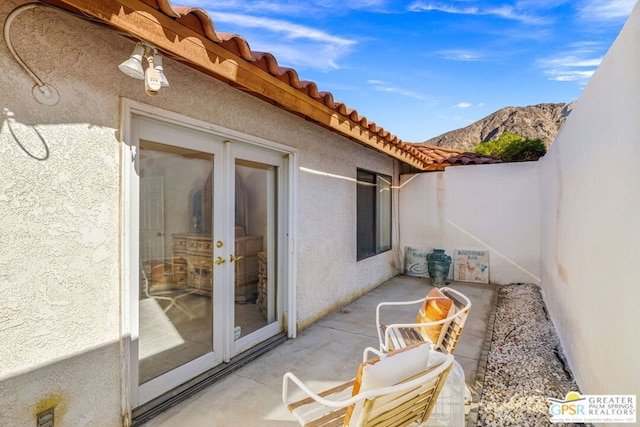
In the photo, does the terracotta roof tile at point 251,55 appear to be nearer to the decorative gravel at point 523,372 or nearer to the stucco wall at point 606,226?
the stucco wall at point 606,226

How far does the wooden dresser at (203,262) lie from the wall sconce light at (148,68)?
1.85 meters

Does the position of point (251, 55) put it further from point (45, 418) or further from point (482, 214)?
point (482, 214)

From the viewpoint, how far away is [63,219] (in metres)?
2.63

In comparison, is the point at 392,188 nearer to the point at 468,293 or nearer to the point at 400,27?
the point at 468,293

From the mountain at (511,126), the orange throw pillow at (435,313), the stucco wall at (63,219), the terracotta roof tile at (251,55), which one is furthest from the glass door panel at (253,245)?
the mountain at (511,126)

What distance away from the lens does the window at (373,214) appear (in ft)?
27.0

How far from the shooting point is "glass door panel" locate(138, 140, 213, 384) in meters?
3.47

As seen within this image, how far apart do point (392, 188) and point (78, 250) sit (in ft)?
29.9

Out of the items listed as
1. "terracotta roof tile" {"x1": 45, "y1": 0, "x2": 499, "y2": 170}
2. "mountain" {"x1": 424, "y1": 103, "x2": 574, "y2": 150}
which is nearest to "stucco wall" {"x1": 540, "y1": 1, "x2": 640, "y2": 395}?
"terracotta roof tile" {"x1": 45, "y1": 0, "x2": 499, "y2": 170}

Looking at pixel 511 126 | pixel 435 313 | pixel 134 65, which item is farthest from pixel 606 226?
pixel 511 126

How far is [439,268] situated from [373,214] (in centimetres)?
266

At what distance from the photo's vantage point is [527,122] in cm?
2800

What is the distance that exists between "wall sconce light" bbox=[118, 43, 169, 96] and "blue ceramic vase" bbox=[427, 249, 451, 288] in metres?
8.76

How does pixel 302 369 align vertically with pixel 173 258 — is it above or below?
below
